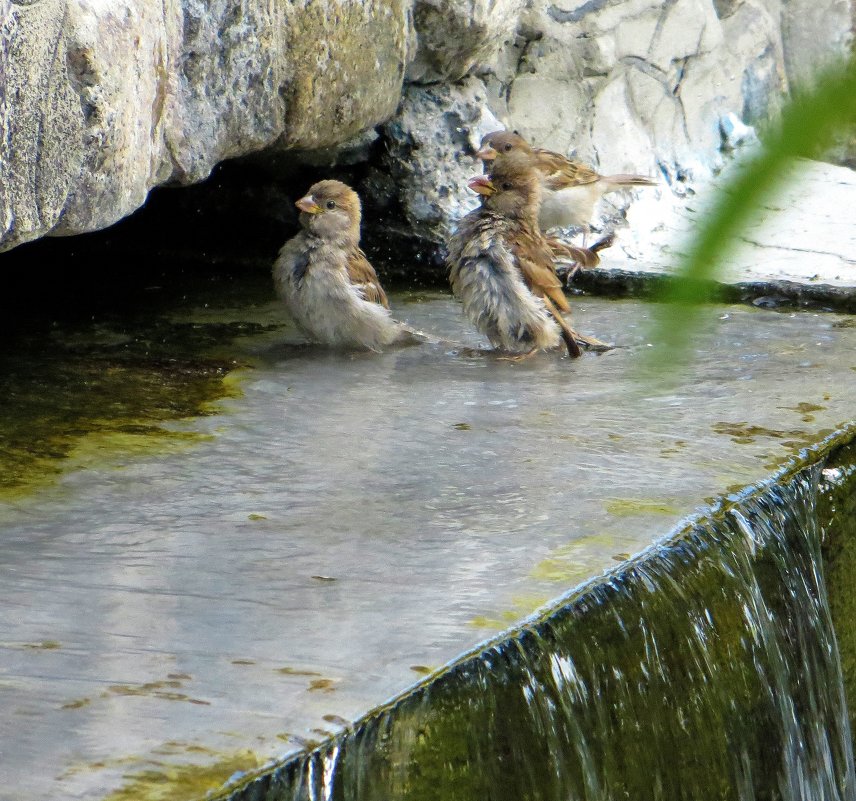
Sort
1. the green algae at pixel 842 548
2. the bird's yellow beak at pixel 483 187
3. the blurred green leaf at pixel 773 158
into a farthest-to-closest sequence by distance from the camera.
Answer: the bird's yellow beak at pixel 483 187
the green algae at pixel 842 548
the blurred green leaf at pixel 773 158

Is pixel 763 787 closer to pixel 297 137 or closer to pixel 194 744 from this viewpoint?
pixel 194 744

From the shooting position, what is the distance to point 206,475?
3742 mm

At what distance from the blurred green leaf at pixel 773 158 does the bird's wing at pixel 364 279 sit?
5038 millimetres

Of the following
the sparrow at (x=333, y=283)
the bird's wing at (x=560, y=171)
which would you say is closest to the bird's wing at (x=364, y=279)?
the sparrow at (x=333, y=283)

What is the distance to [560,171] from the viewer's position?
682 centimetres

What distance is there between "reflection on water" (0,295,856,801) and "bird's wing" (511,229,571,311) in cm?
29

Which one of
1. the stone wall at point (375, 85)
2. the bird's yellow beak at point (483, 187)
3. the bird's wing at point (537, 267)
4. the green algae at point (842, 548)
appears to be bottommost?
the green algae at point (842, 548)

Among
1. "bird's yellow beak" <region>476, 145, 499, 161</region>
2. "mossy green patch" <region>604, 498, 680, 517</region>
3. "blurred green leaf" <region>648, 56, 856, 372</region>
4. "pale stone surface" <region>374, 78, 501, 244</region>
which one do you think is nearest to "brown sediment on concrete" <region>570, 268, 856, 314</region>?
"bird's yellow beak" <region>476, 145, 499, 161</region>

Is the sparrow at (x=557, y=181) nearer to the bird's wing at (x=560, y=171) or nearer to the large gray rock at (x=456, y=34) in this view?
the bird's wing at (x=560, y=171)

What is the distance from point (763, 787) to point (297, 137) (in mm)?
3534

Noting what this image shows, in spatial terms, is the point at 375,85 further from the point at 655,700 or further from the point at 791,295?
the point at 655,700

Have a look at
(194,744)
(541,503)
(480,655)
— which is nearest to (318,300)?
(541,503)

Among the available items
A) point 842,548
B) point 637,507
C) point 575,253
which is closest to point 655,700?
point 637,507

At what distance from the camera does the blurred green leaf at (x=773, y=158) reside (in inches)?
21.9
